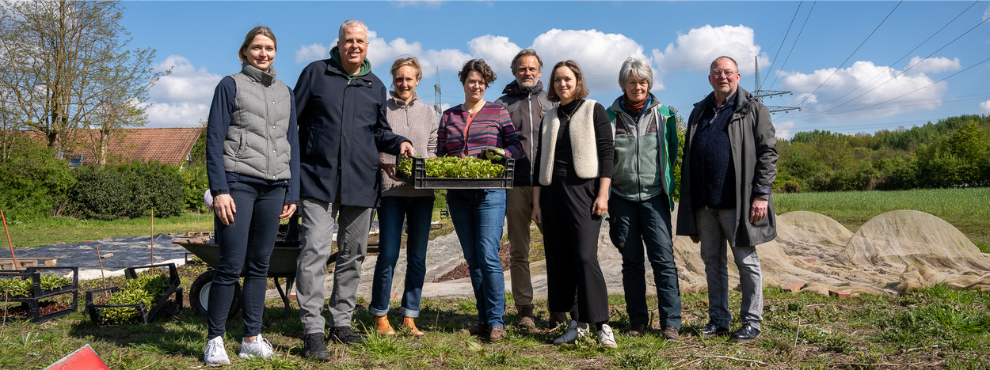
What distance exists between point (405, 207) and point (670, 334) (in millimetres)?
1771

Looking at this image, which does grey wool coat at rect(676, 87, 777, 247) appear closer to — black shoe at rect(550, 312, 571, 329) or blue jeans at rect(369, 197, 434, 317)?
black shoe at rect(550, 312, 571, 329)

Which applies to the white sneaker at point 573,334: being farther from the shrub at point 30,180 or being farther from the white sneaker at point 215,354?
the shrub at point 30,180

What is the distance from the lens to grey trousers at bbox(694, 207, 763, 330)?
344cm

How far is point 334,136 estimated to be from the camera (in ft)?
10.4

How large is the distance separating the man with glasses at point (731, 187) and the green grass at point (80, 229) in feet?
41.6

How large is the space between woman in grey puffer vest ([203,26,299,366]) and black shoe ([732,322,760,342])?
2641mm

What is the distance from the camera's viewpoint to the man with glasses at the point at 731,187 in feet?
11.1

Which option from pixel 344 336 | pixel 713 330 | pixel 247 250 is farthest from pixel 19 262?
pixel 713 330

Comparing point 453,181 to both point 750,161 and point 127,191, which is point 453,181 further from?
point 127,191

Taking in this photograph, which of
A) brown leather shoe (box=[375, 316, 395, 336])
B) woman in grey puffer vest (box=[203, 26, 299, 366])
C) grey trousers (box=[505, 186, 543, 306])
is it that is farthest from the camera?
grey trousers (box=[505, 186, 543, 306])

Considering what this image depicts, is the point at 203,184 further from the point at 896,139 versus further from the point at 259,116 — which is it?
the point at 896,139

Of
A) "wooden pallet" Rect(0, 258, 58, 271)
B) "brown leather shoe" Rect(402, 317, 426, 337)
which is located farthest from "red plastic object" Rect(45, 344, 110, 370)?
"wooden pallet" Rect(0, 258, 58, 271)

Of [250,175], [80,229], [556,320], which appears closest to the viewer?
[250,175]

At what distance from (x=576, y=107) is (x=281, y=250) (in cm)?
222
